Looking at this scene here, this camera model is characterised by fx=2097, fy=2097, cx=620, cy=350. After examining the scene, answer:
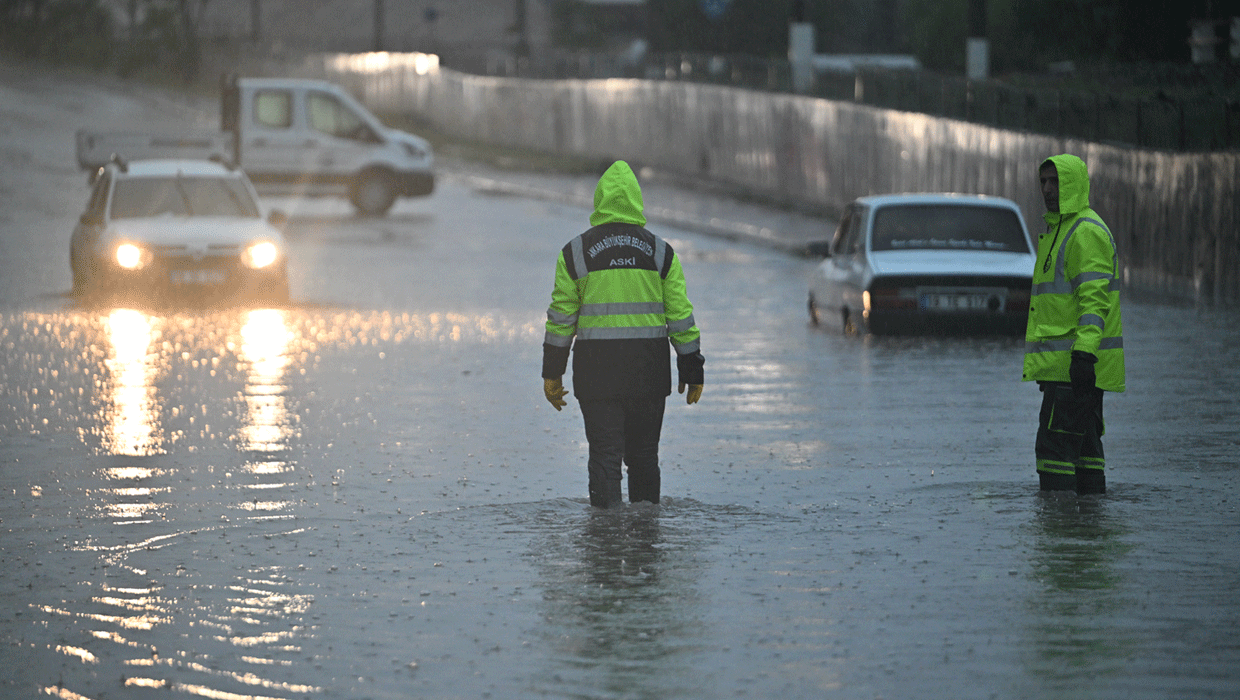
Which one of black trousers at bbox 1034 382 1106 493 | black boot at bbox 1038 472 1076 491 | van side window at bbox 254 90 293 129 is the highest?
van side window at bbox 254 90 293 129

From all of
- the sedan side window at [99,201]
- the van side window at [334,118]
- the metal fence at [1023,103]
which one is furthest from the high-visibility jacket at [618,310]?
the van side window at [334,118]

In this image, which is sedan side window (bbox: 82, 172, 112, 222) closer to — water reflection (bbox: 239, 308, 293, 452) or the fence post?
water reflection (bbox: 239, 308, 293, 452)

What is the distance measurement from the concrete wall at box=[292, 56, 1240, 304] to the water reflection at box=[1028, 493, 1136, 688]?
1205 centimetres

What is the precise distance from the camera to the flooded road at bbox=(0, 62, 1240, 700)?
648 centimetres

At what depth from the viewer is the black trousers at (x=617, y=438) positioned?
8.96 m

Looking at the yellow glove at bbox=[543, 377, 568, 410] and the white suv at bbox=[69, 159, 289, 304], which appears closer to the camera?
the yellow glove at bbox=[543, 377, 568, 410]

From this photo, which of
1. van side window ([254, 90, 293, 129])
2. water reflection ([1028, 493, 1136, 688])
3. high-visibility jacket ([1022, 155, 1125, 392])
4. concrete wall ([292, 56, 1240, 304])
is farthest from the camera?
van side window ([254, 90, 293, 129])

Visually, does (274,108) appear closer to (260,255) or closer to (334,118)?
(334,118)

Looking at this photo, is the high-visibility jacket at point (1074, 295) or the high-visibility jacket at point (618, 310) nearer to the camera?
the high-visibility jacket at point (618, 310)

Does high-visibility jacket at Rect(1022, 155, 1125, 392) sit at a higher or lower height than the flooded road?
higher

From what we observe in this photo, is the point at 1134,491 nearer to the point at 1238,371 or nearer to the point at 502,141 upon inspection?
the point at 1238,371

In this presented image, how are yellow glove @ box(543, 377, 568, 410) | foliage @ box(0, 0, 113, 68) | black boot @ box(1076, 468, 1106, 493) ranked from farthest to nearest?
foliage @ box(0, 0, 113, 68) → black boot @ box(1076, 468, 1106, 493) → yellow glove @ box(543, 377, 568, 410)

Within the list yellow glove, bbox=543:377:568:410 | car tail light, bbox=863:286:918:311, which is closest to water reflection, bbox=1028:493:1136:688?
yellow glove, bbox=543:377:568:410

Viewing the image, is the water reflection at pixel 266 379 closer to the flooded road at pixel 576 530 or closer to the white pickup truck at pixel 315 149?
the flooded road at pixel 576 530
